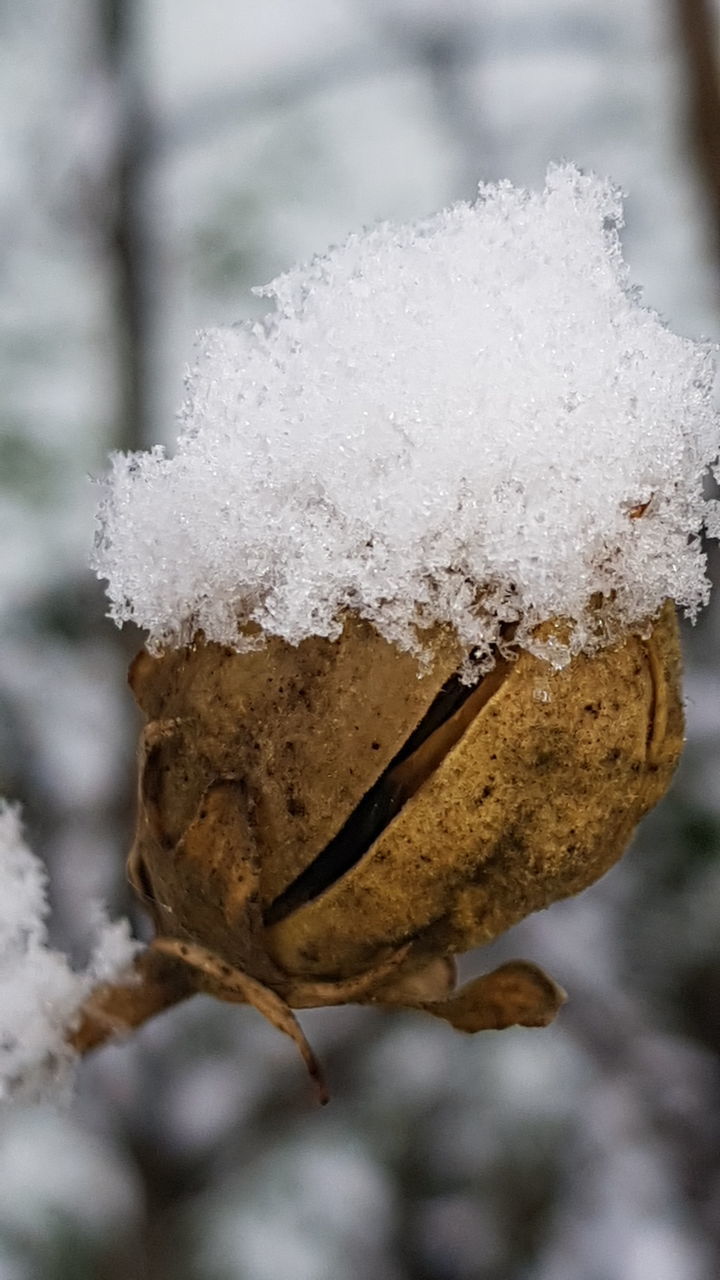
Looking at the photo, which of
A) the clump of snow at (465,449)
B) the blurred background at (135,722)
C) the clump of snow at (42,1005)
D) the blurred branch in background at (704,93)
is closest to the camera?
the clump of snow at (465,449)

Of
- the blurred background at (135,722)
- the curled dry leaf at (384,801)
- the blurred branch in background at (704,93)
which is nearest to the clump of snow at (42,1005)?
the curled dry leaf at (384,801)

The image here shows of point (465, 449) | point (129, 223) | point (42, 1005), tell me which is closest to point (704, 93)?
point (129, 223)

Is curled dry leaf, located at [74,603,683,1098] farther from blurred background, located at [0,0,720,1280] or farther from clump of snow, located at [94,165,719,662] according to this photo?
blurred background, located at [0,0,720,1280]

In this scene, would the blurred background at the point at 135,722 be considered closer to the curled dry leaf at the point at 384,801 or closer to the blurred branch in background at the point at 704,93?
the blurred branch in background at the point at 704,93

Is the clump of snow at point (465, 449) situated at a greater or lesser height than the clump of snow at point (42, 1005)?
greater

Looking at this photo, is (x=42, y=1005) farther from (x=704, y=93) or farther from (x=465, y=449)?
(x=704, y=93)

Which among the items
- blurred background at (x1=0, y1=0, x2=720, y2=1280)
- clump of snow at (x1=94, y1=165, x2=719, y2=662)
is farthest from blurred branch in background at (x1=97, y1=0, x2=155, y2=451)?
clump of snow at (x1=94, y1=165, x2=719, y2=662)
